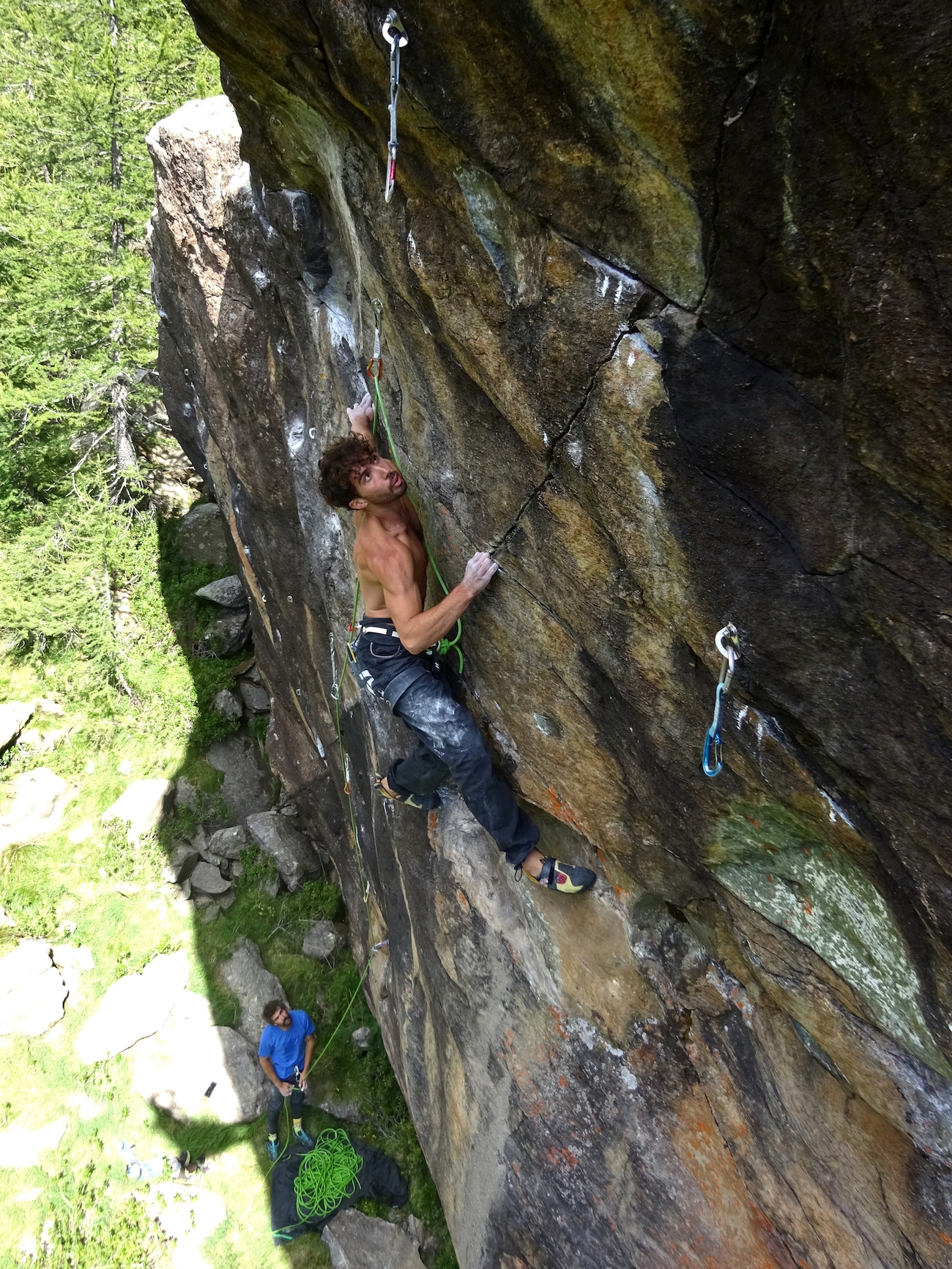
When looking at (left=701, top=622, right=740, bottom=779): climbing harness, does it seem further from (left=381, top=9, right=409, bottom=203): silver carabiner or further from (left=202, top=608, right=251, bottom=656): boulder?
(left=202, top=608, right=251, bottom=656): boulder

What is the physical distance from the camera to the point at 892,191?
167 centimetres

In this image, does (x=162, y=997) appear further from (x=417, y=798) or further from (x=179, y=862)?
(x=417, y=798)

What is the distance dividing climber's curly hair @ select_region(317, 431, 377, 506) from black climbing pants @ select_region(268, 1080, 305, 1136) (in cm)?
665

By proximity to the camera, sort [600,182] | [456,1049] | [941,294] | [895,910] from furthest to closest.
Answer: [456,1049], [895,910], [600,182], [941,294]

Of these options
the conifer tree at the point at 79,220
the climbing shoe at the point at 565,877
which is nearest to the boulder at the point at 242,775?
the conifer tree at the point at 79,220

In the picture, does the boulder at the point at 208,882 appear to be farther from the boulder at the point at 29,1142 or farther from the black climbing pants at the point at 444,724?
the black climbing pants at the point at 444,724

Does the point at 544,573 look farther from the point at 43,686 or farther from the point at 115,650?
the point at 43,686

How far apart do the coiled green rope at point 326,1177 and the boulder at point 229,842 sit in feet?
12.3

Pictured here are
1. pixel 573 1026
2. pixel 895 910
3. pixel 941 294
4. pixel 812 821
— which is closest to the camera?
pixel 941 294

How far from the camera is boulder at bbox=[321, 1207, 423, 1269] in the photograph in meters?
6.63

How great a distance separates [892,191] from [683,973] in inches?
133

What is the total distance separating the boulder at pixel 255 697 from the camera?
38.4ft

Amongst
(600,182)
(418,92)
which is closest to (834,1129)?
(600,182)

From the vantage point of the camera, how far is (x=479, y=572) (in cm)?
347
